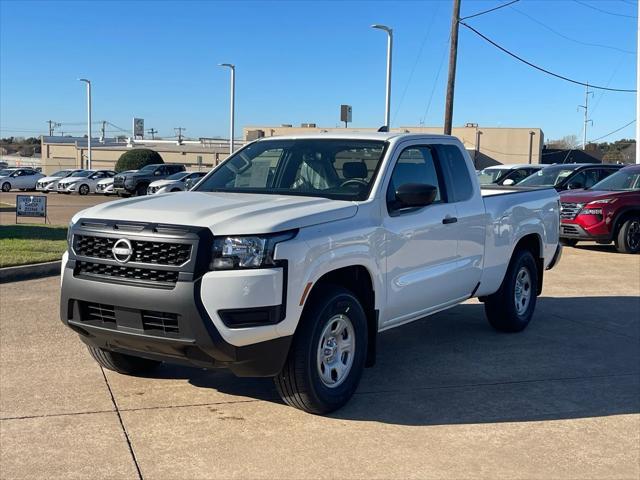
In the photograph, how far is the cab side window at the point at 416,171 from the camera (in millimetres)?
5594

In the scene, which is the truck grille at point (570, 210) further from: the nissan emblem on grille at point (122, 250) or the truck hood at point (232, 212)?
the nissan emblem on grille at point (122, 250)

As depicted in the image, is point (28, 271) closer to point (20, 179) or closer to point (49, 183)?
point (49, 183)

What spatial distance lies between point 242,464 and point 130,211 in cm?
177

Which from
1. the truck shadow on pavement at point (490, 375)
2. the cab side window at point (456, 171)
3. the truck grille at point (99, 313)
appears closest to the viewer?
the truck grille at point (99, 313)

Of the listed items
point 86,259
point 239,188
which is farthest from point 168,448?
point 239,188

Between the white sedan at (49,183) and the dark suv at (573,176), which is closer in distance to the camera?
the dark suv at (573,176)

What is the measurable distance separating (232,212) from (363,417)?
1682mm

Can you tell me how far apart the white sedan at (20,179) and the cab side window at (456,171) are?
38.8 m

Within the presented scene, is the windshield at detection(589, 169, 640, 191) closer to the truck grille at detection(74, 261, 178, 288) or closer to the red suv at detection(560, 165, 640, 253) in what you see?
the red suv at detection(560, 165, 640, 253)

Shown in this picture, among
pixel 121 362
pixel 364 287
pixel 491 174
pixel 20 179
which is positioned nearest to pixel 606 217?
pixel 364 287

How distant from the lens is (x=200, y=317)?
167 inches

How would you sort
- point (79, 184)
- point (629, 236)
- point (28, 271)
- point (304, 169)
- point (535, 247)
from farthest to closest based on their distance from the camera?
point (79, 184)
point (629, 236)
point (28, 271)
point (535, 247)
point (304, 169)

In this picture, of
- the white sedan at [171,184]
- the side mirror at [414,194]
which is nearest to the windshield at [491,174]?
the white sedan at [171,184]

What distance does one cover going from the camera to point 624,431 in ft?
15.9
